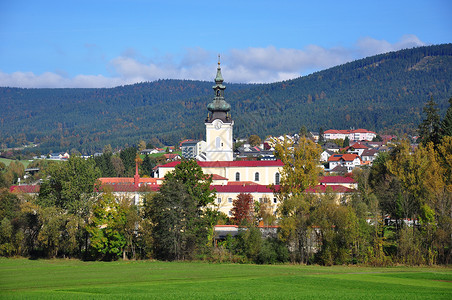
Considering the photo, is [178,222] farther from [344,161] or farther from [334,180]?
[344,161]

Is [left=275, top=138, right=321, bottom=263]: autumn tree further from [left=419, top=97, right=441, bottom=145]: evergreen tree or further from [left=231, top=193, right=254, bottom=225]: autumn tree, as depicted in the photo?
[left=419, top=97, right=441, bottom=145]: evergreen tree

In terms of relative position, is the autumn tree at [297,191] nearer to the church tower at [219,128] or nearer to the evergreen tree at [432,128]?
the evergreen tree at [432,128]

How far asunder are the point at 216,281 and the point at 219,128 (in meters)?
45.7

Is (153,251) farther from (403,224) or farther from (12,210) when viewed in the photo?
(403,224)

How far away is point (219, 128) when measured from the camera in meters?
78.1

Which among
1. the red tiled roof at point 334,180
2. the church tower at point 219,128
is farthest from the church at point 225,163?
the red tiled roof at point 334,180

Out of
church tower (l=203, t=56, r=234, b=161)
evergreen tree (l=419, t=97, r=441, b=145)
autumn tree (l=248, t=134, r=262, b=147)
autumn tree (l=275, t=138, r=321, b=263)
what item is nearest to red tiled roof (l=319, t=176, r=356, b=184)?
evergreen tree (l=419, t=97, r=441, b=145)

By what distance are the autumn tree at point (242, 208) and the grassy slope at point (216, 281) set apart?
14.3 meters

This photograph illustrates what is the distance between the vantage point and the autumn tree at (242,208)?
58.2 metres

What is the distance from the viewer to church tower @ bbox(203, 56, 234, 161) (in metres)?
77.9

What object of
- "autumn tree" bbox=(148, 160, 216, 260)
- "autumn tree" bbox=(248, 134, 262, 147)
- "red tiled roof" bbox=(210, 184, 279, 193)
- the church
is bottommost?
"autumn tree" bbox=(148, 160, 216, 260)

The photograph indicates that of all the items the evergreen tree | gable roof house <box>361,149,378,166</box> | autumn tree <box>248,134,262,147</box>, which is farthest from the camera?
autumn tree <box>248,134,262,147</box>

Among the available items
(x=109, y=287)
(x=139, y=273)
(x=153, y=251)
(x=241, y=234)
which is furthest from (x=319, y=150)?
(x=109, y=287)

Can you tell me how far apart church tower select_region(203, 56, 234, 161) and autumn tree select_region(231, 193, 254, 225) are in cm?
1733
